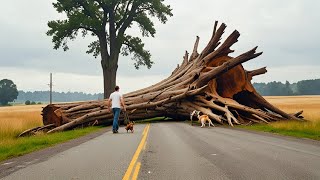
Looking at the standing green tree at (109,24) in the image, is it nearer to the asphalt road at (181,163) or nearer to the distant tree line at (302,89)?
the asphalt road at (181,163)

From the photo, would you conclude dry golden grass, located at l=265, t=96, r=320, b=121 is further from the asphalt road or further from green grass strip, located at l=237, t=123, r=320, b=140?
the asphalt road

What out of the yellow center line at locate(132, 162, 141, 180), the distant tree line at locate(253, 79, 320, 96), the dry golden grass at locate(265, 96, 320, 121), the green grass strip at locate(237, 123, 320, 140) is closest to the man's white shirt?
the green grass strip at locate(237, 123, 320, 140)

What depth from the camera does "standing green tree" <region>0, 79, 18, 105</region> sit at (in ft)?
424

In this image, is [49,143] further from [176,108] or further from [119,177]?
[176,108]

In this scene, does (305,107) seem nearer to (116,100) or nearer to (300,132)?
(300,132)

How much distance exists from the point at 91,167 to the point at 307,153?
5.36 m

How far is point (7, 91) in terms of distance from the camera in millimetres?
129875

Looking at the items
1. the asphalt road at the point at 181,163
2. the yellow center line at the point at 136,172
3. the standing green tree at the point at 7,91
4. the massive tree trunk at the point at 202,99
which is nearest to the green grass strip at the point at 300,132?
the massive tree trunk at the point at 202,99

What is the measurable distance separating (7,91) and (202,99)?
12049 centimetres

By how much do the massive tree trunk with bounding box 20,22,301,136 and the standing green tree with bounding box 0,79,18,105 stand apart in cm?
11543

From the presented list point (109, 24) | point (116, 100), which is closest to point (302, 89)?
point (109, 24)

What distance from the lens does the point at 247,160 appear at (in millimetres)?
8055

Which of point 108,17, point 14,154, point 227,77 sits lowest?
point 14,154

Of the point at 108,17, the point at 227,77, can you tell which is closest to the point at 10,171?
the point at 227,77
